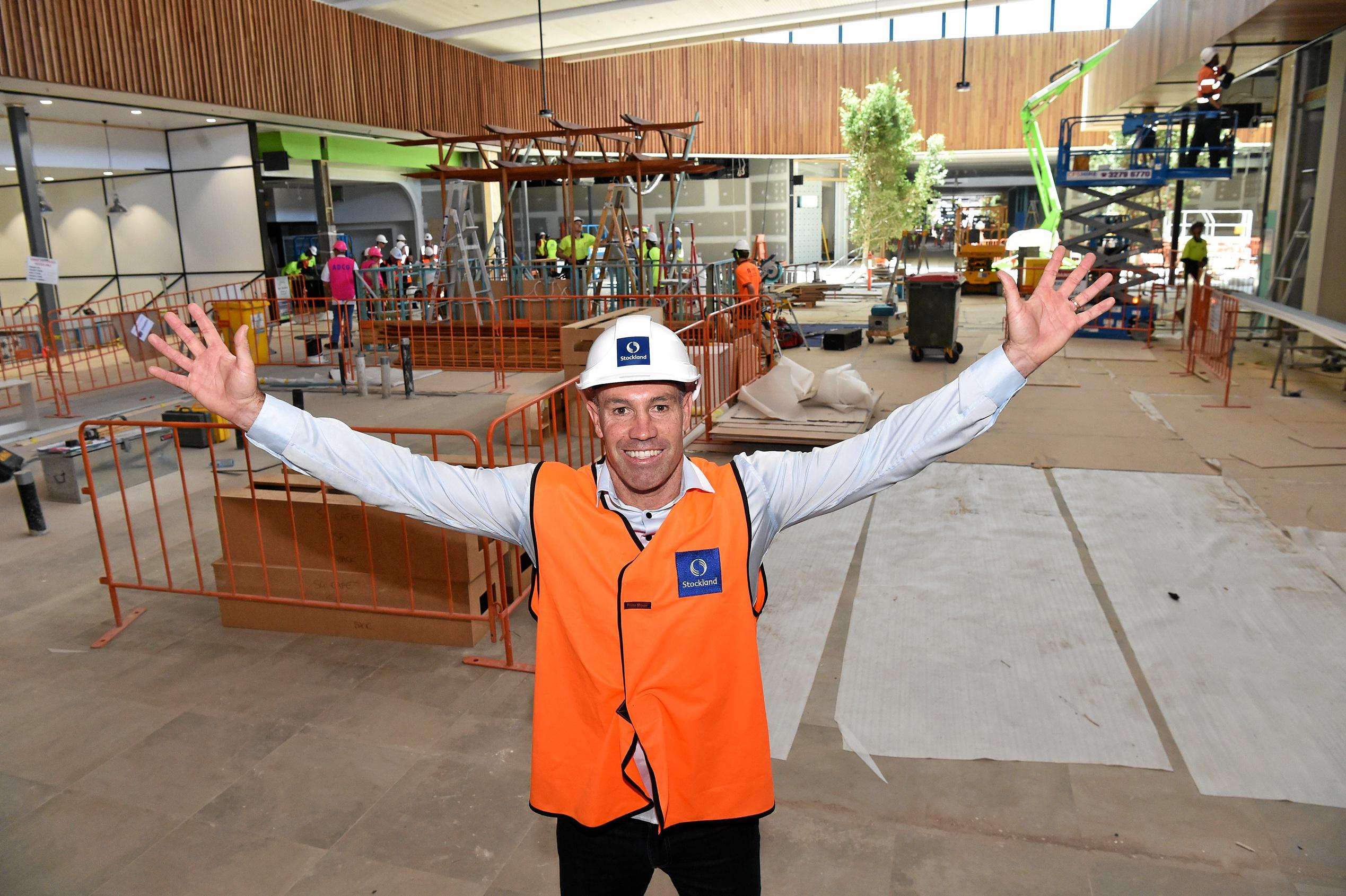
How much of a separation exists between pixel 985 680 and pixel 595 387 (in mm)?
3371

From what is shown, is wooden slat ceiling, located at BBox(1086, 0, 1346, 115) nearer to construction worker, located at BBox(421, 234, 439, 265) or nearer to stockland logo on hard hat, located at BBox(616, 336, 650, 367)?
stockland logo on hard hat, located at BBox(616, 336, 650, 367)

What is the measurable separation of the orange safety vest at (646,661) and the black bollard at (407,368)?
11381 mm

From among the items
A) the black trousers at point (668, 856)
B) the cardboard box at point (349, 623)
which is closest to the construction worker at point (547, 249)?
the cardboard box at point (349, 623)

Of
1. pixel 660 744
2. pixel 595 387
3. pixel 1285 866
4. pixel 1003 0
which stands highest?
pixel 1003 0

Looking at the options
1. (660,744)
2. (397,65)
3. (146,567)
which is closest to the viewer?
(660,744)

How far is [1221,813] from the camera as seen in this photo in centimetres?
355

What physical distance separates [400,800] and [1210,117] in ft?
59.9

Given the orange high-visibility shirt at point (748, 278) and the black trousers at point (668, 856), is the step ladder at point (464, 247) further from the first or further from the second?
the black trousers at point (668, 856)

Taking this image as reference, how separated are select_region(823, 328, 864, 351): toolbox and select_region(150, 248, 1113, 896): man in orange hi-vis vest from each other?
46.4 feet

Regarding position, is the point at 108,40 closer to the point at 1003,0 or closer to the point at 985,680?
the point at 985,680

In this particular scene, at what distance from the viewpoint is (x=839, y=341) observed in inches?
632

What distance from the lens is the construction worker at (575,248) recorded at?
16750 mm

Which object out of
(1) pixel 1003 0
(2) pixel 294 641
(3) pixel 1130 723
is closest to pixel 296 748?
(2) pixel 294 641

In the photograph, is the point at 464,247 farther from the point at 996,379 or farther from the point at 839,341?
the point at 996,379
